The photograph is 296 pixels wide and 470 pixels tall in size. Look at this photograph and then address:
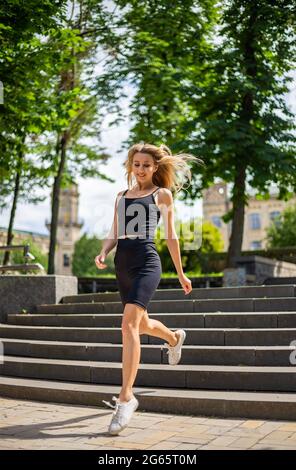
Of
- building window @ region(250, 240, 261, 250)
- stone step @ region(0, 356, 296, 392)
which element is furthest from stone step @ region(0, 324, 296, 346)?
building window @ region(250, 240, 261, 250)

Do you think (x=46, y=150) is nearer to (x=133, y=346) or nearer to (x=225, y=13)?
(x=225, y=13)

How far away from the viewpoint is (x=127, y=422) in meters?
4.38

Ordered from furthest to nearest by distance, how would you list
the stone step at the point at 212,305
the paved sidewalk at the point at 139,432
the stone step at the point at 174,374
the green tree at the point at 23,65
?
the green tree at the point at 23,65
the stone step at the point at 212,305
the stone step at the point at 174,374
the paved sidewalk at the point at 139,432

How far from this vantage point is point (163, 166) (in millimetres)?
5164

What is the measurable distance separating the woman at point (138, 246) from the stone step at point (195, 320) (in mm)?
1837

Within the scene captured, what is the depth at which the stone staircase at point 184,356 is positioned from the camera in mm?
5270

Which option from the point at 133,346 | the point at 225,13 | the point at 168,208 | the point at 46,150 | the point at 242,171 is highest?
the point at 225,13

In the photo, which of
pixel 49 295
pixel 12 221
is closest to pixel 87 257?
pixel 12 221

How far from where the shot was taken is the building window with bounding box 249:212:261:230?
7569 centimetres

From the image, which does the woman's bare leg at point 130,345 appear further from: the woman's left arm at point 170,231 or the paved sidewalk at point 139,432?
the woman's left arm at point 170,231

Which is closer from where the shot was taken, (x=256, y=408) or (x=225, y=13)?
(x=256, y=408)

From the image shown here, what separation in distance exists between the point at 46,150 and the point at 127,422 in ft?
52.6

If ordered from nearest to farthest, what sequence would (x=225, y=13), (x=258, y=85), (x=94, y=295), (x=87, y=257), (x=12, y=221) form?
(x=94, y=295) → (x=258, y=85) → (x=225, y=13) → (x=12, y=221) → (x=87, y=257)

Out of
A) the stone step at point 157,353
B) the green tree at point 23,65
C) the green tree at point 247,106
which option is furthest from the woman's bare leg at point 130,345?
the green tree at point 247,106
